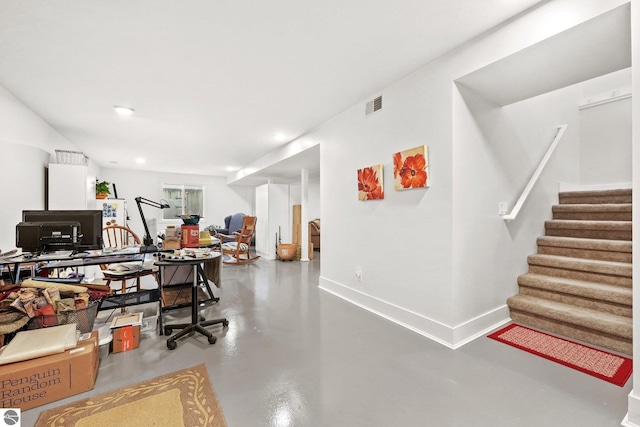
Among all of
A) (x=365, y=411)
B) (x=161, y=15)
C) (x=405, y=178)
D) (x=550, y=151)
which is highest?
(x=161, y=15)

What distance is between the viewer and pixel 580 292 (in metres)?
2.62

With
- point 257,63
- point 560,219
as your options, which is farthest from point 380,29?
point 560,219

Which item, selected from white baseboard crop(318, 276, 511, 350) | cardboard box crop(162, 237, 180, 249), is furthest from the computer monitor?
white baseboard crop(318, 276, 511, 350)

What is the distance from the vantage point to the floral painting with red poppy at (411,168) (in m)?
2.59

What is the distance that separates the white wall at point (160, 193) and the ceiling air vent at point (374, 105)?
7734mm

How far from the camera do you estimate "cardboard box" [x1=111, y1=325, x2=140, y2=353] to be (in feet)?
7.45

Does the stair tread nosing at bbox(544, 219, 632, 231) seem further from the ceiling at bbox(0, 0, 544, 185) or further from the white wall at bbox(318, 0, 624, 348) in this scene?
the ceiling at bbox(0, 0, 544, 185)

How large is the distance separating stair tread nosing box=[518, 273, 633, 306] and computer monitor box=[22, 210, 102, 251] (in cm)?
454

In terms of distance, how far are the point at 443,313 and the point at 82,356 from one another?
109 inches

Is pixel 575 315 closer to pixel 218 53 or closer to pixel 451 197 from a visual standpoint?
pixel 451 197

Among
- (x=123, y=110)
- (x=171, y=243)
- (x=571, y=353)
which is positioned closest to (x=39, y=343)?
(x=171, y=243)

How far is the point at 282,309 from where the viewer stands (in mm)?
3268

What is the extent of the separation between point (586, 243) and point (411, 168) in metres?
2.21

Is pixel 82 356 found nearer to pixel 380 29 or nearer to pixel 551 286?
pixel 380 29
